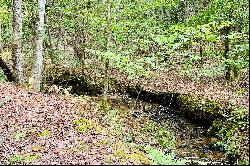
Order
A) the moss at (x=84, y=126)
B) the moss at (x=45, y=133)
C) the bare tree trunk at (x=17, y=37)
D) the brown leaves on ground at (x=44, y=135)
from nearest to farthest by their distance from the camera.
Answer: the brown leaves on ground at (x=44, y=135) → the moss at (x=45, y=133) → the moss at (x=84, y=126) → the bare tree trunk at (x=17, y=37)

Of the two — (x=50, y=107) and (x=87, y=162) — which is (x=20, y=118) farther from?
(x=87, y=162)

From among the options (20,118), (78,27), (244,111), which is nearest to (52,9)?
(78,27)

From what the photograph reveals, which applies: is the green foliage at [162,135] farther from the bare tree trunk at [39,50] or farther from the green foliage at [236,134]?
the bare tree trunk at [39,50]

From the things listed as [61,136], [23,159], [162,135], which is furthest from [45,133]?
[162,135]

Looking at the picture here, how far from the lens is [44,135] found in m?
10.2

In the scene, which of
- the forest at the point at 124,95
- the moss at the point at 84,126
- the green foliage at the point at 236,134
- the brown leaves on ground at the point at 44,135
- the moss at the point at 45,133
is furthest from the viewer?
the moss at the point at 84,126

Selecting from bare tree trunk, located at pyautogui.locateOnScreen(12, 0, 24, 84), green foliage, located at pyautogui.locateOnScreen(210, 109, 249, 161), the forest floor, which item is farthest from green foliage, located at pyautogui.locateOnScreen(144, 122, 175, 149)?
bare tree trunk, located at pyautogui.locateOnScreen(12, 0, 24, 84)

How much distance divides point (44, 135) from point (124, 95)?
11.3 m

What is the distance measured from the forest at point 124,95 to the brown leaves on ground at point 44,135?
0.03 meters

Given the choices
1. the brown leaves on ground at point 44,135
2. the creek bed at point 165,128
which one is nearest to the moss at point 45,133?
the brown leaves on ground at point 44,135

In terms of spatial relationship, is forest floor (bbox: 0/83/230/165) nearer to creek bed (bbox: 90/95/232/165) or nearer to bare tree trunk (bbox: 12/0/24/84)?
creek bed (bbox: 90/95/232/165)

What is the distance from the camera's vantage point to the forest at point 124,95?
943cm

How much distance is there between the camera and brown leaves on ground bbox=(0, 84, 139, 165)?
8336mm

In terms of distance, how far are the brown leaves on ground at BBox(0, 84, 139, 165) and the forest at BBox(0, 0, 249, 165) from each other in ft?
0.10
